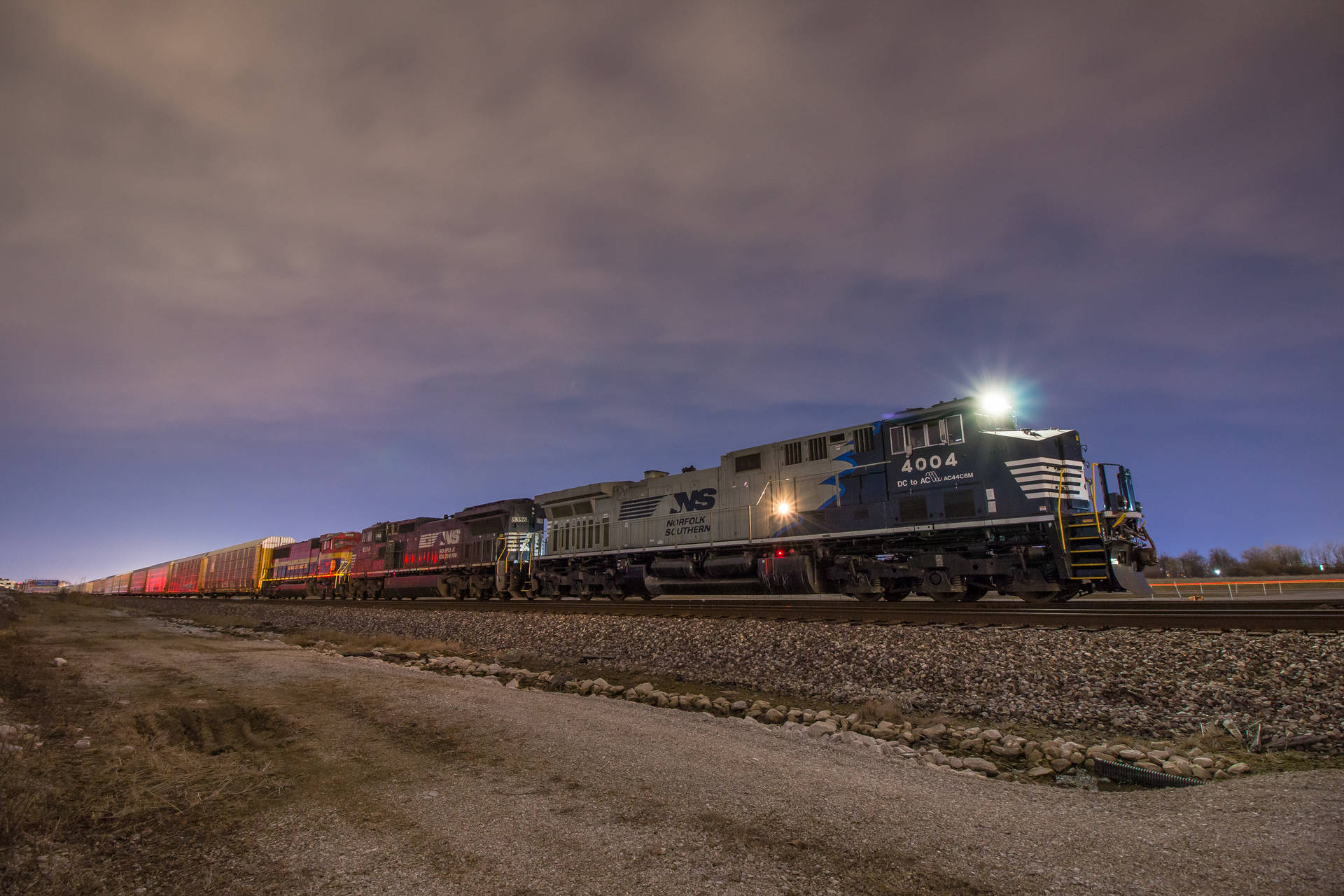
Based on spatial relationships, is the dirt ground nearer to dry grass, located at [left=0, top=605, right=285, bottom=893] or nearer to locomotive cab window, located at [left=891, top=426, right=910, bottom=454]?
dry grass, located at [left=0, top=605, right=285, bottom=893]

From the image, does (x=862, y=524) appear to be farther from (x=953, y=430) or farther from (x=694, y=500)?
(x=694, y=500)

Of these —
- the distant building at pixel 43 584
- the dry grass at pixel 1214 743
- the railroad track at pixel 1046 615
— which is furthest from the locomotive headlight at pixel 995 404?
the distant building at pixel 43 584

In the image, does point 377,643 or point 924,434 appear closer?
point 377,643

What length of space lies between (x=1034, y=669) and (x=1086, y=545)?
6.11 m

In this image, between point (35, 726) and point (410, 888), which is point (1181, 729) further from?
point (35, 726)

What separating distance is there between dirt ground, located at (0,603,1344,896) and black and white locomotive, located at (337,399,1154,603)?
361 inches

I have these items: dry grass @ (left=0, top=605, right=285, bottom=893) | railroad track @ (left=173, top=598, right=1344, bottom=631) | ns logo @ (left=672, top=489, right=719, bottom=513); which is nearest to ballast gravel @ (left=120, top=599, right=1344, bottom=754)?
railroad track @ (left=173, top=598, right=1344, bottom=631)

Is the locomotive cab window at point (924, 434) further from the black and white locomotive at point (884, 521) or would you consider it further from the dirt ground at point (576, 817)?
the dirt ground at point (576, 817)

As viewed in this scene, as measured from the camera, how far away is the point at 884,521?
15.0 m

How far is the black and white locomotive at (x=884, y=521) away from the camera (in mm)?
12914

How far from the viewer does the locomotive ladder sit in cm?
1193

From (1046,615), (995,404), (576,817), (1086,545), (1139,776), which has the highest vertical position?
(995,404)

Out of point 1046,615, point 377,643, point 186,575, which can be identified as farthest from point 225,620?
point 186,575

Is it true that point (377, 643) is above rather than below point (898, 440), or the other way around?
below
